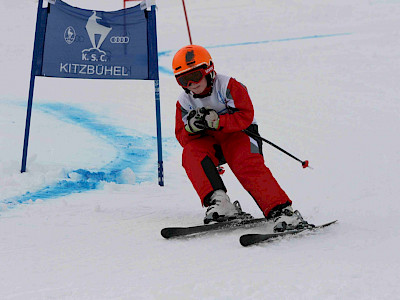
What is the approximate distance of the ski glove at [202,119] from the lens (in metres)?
3.35

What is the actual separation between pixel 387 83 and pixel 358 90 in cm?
73

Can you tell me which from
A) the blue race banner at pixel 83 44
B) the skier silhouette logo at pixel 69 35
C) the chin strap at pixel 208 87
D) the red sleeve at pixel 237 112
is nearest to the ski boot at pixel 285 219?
the red sleeve at pixel 237 112

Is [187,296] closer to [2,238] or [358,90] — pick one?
[2,238]

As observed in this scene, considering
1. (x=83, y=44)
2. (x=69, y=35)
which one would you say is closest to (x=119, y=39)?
(x=83, y=44)

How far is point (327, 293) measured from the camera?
213 cm

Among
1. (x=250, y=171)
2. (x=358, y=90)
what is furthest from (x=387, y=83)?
(x=250, y=171)

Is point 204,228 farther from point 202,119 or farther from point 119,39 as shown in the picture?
point 119,39

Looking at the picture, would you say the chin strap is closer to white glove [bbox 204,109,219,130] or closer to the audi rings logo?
white glove [bbox 204,109,219,130]

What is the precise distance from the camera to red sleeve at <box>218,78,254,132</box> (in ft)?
11.2

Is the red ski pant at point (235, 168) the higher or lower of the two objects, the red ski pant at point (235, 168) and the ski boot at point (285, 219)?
the higher

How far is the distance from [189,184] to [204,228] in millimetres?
2160

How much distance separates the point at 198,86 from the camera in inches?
136

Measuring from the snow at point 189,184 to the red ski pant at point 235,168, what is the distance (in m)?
0.29

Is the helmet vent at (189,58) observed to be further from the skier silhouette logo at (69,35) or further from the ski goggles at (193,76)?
the skier silhouette logo at (69,35)
